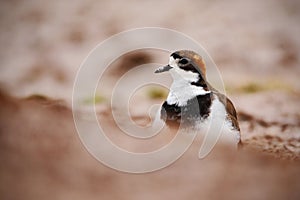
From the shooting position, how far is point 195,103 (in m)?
1.65

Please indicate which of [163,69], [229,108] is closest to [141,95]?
[163,69]

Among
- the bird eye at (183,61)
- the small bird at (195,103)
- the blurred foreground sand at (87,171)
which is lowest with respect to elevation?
the blurred foreground sand at (87,171)

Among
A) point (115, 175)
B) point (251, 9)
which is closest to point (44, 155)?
point (115, 175)

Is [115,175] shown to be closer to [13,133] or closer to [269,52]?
[13,133]

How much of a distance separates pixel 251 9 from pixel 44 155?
2.65ft

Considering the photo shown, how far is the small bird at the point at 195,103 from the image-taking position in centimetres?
165

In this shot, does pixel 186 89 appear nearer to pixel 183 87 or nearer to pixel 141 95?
pixel 183 87

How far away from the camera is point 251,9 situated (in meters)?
1.72

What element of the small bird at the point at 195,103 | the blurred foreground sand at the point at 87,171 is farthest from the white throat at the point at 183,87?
the blurred foreground sand at the point at 87,171

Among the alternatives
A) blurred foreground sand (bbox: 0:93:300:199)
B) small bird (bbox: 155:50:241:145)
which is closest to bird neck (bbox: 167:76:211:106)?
small bird (bbox: 155:50:241:145)

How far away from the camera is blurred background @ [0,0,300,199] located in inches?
65.6

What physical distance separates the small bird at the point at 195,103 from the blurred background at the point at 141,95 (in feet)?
0.13

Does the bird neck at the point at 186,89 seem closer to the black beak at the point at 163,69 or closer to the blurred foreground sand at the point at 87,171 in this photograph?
the black beak at the point at 163,69

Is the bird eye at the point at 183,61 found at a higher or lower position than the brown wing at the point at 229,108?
higher
